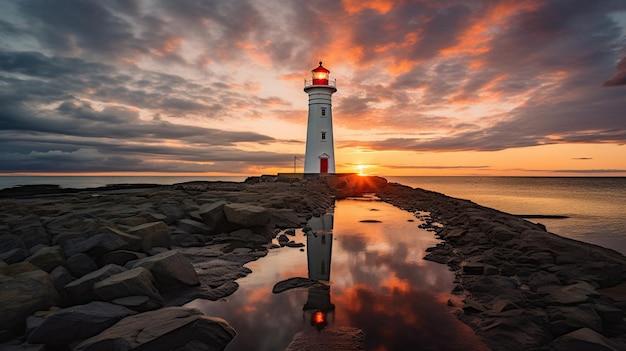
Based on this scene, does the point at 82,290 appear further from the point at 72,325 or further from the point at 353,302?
the point at 353,302

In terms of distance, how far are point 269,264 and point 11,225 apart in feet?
24.2

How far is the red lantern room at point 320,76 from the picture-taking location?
110 feet

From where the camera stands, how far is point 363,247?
12070 mm

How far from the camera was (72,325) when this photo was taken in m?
4.80

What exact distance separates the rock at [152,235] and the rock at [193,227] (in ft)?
6.79

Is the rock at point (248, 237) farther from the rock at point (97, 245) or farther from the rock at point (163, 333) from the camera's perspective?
the rock at point (163, 333)

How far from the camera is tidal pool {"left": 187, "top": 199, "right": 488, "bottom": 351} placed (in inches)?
211

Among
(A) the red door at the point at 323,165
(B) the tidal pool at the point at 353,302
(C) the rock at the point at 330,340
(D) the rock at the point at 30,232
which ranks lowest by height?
(C) the rock at the point at 330,340

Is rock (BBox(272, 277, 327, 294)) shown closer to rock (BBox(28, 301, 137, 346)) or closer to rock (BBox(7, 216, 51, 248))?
rock (BBox(28, 301, 137, 346))

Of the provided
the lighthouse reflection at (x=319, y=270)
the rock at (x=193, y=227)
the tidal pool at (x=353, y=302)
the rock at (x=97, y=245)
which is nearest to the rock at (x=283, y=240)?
the tidal pool at (x=353, y=302)

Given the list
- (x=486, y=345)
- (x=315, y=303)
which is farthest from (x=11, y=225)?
(x=486, y=345)

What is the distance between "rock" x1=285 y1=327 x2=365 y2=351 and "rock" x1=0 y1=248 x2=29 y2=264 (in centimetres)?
639

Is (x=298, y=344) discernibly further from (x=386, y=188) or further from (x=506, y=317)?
(x=386, y=188)

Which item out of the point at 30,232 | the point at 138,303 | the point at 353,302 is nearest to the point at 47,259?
the point at 138,303
